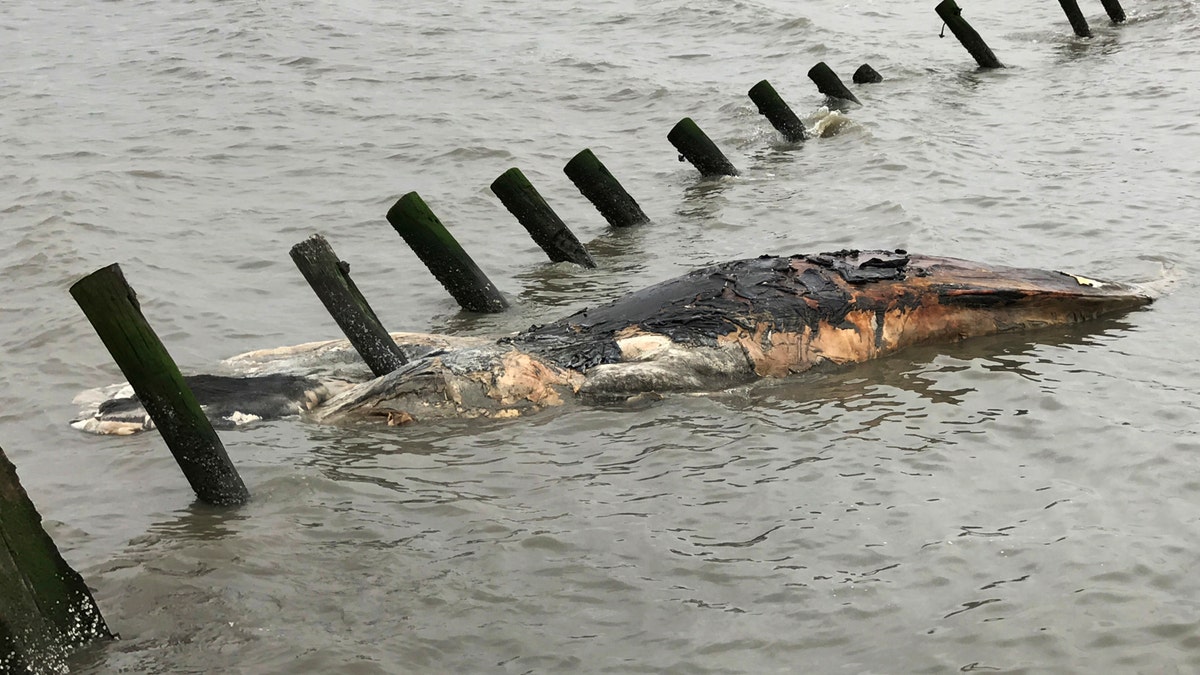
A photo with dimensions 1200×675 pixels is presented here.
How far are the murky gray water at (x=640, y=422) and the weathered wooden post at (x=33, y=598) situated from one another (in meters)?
0.14

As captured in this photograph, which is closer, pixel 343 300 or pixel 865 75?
pixel 343 300

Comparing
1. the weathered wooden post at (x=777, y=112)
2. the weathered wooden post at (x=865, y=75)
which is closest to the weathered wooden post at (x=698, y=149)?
the weathered wooden post at (x=777, y=112)

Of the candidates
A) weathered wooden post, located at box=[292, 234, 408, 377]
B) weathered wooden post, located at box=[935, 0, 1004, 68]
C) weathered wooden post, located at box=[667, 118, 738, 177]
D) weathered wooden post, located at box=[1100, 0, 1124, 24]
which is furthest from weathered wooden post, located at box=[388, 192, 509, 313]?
weathered wooden post, located at box=[1100, 0, 1124, 24]

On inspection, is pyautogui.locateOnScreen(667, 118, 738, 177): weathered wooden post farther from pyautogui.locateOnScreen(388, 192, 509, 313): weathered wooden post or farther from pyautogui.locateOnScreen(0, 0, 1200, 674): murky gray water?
pyautogui.locateOnScreen(388, 192, 509, 313): weathered wooden post

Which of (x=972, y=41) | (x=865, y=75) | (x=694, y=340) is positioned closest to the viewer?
(x=694, y=340)

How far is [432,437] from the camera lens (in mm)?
6637

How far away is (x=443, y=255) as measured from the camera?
9.00 metres

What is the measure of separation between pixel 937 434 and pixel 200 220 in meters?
8.16

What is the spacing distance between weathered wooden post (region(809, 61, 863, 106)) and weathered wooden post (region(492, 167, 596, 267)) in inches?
252

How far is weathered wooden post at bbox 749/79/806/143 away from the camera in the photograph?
46.3ft

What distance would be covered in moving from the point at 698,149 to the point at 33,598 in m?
9.35

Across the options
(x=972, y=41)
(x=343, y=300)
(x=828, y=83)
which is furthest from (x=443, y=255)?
(x=972, y=41)

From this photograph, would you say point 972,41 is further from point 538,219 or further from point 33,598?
point 33,598

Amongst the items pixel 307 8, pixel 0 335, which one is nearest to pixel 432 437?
pixel 0 335
